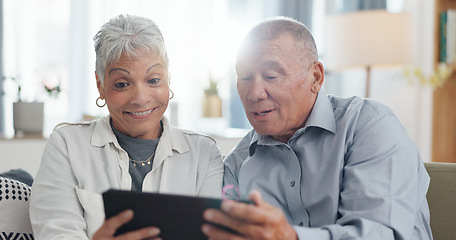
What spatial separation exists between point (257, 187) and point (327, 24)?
2177 millimetres

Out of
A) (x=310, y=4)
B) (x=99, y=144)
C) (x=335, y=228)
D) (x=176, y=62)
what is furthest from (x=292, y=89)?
(x=310, y=4)

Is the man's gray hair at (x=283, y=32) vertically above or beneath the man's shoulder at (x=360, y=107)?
above

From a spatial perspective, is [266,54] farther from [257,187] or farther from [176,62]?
[176,62]

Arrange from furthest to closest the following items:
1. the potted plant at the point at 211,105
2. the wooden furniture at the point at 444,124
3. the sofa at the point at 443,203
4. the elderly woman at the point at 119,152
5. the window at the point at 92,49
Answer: the wooden furniture at the point at 444,124
the window at the point at 92,49
the potted plant at the point at 211,105
the sofa at the point at 443,203
the elderly woman at the point at 119,152

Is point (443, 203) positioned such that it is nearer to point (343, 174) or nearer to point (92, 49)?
point (343, 174)

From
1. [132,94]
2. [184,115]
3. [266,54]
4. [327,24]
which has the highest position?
[327,24]

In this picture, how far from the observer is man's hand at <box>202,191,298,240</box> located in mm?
1049

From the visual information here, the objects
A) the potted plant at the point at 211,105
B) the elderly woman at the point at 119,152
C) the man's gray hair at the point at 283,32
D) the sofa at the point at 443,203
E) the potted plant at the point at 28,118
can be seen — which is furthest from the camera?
the potted plant at the point at 211,105

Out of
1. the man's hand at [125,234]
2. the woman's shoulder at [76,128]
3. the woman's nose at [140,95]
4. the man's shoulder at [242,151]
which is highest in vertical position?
the woman's nose at [140,95]

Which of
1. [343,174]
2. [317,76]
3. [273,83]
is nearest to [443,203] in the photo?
[343,174]

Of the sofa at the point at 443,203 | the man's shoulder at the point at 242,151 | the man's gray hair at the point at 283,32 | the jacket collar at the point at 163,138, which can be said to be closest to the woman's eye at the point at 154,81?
the jacket collar at the point at 163,138

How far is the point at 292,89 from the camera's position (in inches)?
62.0

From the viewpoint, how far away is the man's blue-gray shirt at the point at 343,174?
1.35 meters

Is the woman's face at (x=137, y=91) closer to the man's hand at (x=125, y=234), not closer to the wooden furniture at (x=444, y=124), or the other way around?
the man's hand at (x=125, y=234)
